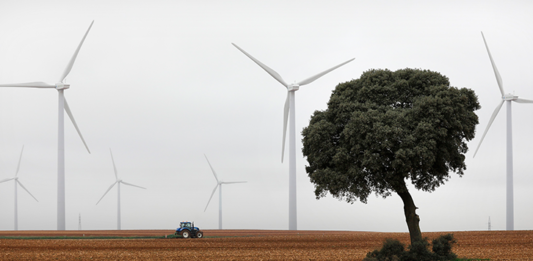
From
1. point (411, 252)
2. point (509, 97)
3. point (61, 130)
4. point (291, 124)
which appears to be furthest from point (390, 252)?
point (509, 97)

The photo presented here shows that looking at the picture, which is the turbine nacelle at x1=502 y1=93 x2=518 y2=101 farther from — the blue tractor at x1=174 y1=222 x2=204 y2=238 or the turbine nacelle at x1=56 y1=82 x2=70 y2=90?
the turbine nacelle at x1=56 y1=82 x2=70 y2=90

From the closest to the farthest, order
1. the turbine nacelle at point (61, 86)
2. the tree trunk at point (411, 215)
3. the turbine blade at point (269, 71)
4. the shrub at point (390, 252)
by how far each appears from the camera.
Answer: the shrub at point (390, 252) < the tree trunk at point (411, 215) < the turbine blade at point (269, 71) < the turbine nacelle at point (61, 86)

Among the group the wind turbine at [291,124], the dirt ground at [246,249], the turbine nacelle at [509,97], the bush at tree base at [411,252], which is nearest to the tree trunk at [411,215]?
the bush at tree base at [411,252]

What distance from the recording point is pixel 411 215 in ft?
114

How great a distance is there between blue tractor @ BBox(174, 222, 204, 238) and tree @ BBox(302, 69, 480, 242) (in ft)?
61.6

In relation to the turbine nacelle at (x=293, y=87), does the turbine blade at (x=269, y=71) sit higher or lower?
higher

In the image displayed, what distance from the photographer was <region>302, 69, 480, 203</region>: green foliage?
104ft

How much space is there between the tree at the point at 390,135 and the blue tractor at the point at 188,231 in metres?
18.8

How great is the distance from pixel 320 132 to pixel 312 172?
3525 mm

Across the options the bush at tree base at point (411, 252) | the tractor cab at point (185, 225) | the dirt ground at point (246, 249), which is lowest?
the dirt ground at point (246, 249)

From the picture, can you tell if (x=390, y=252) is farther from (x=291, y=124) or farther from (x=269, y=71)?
(x=269, y=71)

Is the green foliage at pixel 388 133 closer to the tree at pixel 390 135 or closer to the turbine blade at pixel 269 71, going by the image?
the tree at pixel 390 135

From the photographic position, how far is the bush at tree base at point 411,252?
97.3 feet

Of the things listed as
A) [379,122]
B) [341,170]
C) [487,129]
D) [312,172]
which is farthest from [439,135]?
[487,129]
